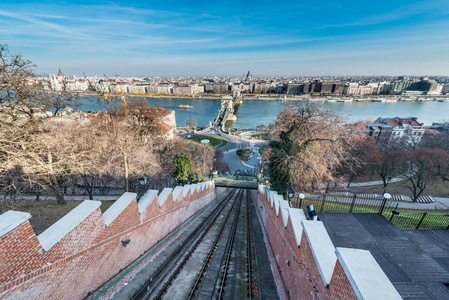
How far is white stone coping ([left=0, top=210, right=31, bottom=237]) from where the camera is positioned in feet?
9.77

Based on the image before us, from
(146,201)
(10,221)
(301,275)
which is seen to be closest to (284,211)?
(301,275)

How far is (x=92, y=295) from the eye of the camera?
4766 millimetres

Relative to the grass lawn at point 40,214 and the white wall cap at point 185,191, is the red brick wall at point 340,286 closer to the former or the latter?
the white wall cap at point 185,191

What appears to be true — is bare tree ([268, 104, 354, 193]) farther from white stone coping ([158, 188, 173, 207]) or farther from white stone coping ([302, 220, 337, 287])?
white stone coping ([158, 188, 173, 207])

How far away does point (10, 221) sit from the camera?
3.12 m

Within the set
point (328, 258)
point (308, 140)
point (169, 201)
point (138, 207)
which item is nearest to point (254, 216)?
point (308, 140)

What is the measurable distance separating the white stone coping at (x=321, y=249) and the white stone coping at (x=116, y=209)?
516 centimetres

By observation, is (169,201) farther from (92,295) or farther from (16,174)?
(16,174)

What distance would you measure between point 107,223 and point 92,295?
179 centimetres

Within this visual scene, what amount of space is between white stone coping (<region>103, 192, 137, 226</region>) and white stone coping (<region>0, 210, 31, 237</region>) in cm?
199

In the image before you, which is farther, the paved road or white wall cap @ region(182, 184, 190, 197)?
the paved road

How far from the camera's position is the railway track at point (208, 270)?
19.5 feet

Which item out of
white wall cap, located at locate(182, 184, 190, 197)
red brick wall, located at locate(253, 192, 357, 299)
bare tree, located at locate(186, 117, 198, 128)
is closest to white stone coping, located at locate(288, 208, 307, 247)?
red brick wall, located at locate(253, 192, 357, 299)

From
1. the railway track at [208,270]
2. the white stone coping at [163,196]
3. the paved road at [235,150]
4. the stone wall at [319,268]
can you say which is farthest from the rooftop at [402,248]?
the paved road at [235,150]
